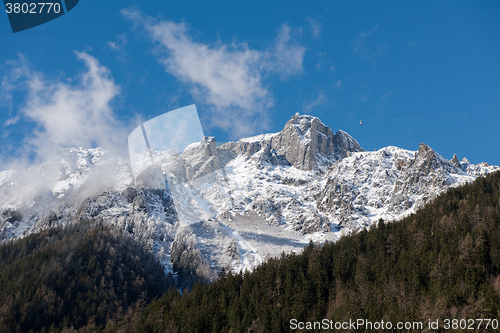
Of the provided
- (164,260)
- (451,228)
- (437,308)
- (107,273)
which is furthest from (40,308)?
(451,228)

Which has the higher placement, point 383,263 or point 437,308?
point 383,263

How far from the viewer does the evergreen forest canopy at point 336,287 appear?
2507 inches

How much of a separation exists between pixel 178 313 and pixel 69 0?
6695 cm

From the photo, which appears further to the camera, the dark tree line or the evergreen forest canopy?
the dark tree line

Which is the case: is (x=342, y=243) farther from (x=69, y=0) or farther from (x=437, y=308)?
(x=69, y=0)

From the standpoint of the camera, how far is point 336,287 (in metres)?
82.2

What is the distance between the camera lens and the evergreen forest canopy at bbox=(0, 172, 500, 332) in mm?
63688

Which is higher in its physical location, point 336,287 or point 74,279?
point 74,279

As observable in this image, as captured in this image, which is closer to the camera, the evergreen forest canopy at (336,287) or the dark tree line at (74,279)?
the evergreen forest canopy at (336,287)

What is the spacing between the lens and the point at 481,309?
54.0m

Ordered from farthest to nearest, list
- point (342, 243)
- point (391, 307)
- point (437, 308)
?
point (342, 243) < point (391, 307) < point (437, 308)

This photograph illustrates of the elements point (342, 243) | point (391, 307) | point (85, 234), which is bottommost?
point (391, 307)

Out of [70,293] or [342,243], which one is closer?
[342,243]

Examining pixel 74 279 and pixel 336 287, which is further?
pixel 74 279
